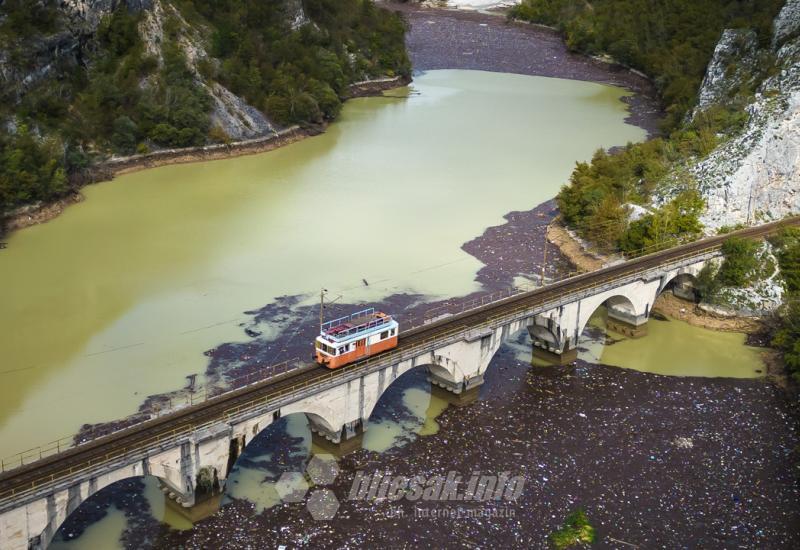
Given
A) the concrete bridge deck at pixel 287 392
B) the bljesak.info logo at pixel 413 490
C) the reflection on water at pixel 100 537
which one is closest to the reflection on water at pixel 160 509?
the reflection on water at pixel 100 537

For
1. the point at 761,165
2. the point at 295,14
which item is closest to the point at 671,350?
the point at 761,165

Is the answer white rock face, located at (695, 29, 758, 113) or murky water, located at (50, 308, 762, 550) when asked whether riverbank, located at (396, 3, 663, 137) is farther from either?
murky water, located at (50, 308, 762, 550)

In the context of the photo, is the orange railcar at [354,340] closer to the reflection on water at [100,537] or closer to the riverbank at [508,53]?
the reflection on water at [100,537]

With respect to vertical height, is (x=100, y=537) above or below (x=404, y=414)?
below

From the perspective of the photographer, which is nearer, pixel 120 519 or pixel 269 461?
pixel 120 519

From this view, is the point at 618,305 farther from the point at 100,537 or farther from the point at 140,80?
the point at 140,80

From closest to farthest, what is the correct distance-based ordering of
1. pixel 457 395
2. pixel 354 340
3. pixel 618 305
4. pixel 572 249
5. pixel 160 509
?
pixel 160 509 → pixel 354 340 → pixel 457 395 → pixel 618 305 → pixel 572 249
